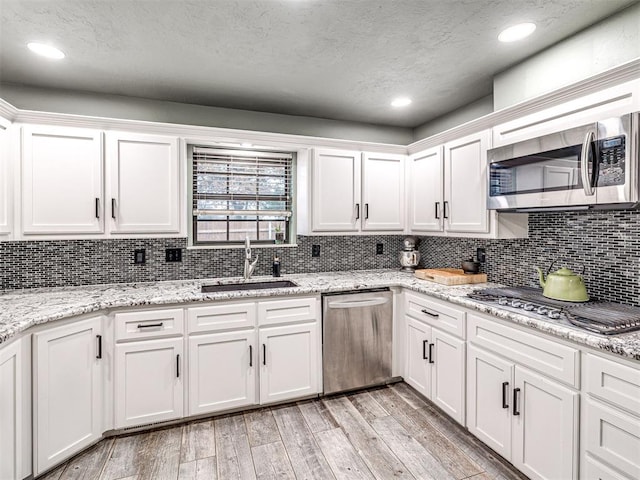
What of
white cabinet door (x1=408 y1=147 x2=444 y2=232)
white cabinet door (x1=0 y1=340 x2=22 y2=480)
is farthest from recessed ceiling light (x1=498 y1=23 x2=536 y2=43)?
white cabinet door (x1=0 y1=340 x2=22 y2=480)

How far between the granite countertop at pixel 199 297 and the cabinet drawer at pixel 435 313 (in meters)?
0.08

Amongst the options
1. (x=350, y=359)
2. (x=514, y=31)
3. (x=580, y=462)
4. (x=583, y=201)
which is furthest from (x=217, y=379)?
(x=514, y=31)

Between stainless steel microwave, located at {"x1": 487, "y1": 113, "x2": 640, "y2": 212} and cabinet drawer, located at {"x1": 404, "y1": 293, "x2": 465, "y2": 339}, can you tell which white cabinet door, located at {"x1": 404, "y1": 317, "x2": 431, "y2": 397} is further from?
stainless steel microwave, located at {"x1": 487, "y1": 113, "x2": 640, "y2": 212}

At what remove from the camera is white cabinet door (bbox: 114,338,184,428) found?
7.33 ft

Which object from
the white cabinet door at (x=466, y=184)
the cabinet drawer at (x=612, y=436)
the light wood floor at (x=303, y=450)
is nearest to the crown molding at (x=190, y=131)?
the white cabinet door at (x=466, y=184)

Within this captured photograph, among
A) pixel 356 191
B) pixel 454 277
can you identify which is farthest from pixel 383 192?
pixel 454 277

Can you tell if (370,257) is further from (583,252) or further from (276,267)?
(583,252)

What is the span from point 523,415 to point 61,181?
3200 mm

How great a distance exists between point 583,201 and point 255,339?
2.17 meters

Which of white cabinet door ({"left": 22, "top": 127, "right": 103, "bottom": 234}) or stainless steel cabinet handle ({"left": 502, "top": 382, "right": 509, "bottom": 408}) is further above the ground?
white cabinet door ({"left": 22, "top": 127, "right": 103, "bottom": 234})

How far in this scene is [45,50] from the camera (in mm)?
2119

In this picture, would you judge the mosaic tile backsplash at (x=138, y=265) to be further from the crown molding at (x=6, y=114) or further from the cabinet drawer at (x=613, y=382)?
the cabinet drawer at (x=613, y=382)

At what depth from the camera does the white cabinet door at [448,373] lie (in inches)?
89.0

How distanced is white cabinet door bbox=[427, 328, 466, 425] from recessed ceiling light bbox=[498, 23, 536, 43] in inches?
73.3
